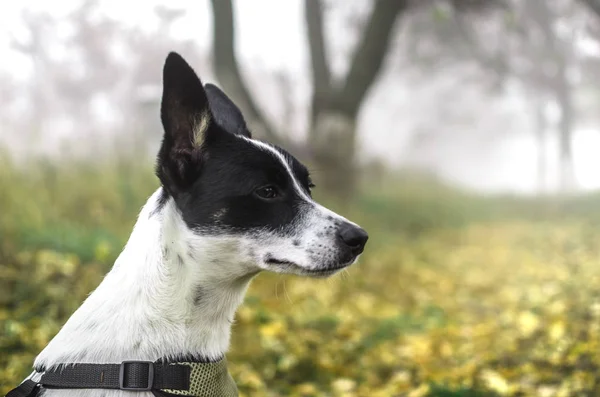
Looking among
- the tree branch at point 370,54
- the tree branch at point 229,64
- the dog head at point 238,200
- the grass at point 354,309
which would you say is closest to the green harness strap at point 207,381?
the dog head at point 238,200

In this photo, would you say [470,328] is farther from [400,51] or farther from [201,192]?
[400,51]

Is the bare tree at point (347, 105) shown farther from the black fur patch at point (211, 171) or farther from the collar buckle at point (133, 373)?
the collar buckle at point (133, 373)

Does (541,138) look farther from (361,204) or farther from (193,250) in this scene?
(193,250)

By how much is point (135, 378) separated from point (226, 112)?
134cm

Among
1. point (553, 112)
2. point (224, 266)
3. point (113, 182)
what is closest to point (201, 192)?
point (224, 266)

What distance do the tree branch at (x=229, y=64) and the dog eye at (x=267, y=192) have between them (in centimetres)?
639

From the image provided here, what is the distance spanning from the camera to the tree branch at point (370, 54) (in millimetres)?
9688

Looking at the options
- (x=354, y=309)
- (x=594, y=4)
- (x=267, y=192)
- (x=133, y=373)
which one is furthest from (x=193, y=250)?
(x=594, y=4)

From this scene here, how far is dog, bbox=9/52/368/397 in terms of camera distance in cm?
224

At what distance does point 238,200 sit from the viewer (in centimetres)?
248

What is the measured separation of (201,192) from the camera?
246cm

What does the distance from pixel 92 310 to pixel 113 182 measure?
496cm

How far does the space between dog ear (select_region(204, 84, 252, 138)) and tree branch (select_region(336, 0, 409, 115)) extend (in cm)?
704

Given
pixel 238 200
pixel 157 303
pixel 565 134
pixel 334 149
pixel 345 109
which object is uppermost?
pixel 565 134
